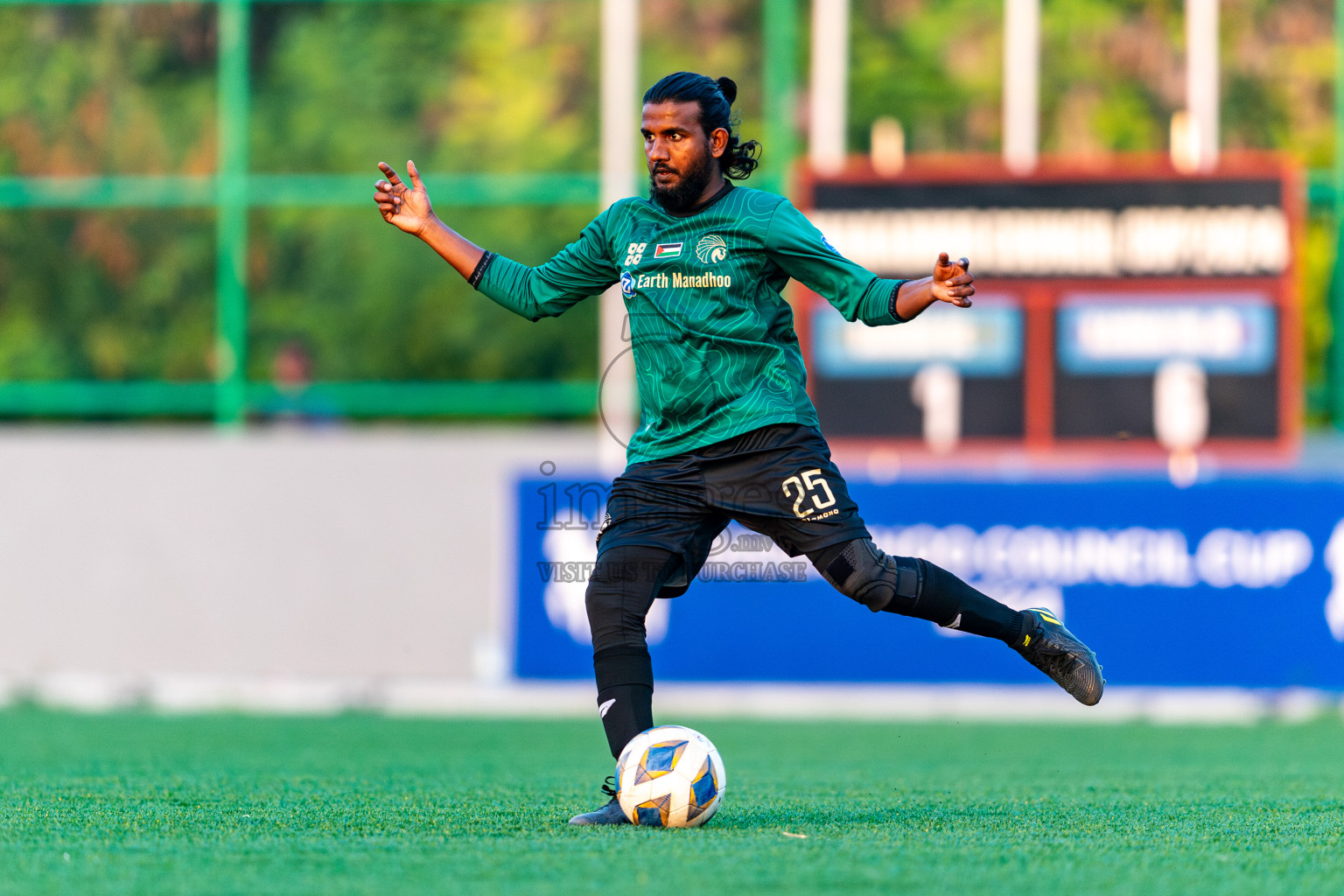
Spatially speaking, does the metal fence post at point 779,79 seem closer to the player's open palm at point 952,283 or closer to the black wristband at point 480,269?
the black wristband at point 480,269

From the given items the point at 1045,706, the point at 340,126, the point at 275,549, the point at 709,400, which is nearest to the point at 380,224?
the point at 340,126

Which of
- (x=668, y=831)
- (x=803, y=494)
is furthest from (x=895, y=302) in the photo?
(x=668, y=831)

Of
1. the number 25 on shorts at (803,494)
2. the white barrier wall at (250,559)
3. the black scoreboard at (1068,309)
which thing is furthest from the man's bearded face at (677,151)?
the white barrier wall at (250,559)

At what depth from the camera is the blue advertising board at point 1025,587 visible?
991 centimetres

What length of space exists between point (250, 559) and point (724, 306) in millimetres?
7884

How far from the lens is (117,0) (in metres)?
14.2

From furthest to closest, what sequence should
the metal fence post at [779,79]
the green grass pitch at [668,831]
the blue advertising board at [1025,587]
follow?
the metal fence post at [779,79]
the blue advertising board at [1025,587]
the green grass pitch at [668,831]

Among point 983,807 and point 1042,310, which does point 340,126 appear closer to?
point 1042,310

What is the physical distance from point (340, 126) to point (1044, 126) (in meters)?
5.37

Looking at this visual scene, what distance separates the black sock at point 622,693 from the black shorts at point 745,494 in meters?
0.29

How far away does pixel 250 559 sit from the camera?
39.4ft

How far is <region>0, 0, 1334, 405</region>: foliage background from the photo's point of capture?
13375mm

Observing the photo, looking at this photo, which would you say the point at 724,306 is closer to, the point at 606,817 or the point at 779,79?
the point at 606,817

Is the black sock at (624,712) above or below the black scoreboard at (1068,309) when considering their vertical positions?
below
